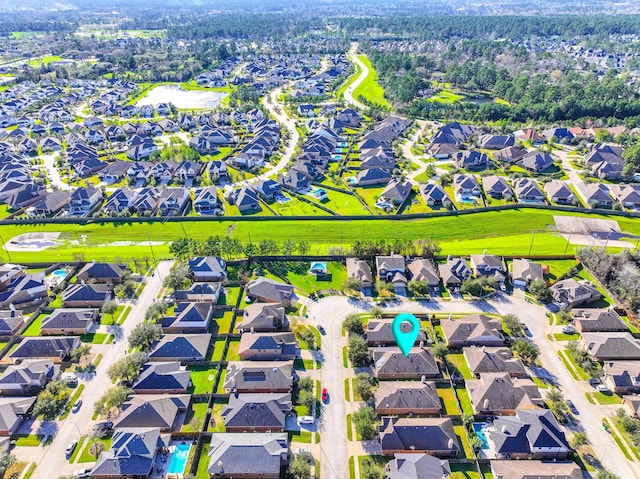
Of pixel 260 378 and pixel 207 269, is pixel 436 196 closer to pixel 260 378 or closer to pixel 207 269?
pixel 207 269

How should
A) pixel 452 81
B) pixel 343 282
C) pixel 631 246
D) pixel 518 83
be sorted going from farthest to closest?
1. pixel 452 81
2. pixel 518 83
3. pixel 631 246
4. pixel 343 282

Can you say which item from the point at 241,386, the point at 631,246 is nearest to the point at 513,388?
the point at 241,386

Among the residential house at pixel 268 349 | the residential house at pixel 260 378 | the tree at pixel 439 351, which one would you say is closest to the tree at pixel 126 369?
the residential house at pixel 260 378

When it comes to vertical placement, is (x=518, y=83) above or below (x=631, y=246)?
above

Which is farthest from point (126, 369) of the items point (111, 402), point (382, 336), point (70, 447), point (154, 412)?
point (382, 336)

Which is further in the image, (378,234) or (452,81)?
(452,81)

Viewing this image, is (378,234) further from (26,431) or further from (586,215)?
(26,431)
